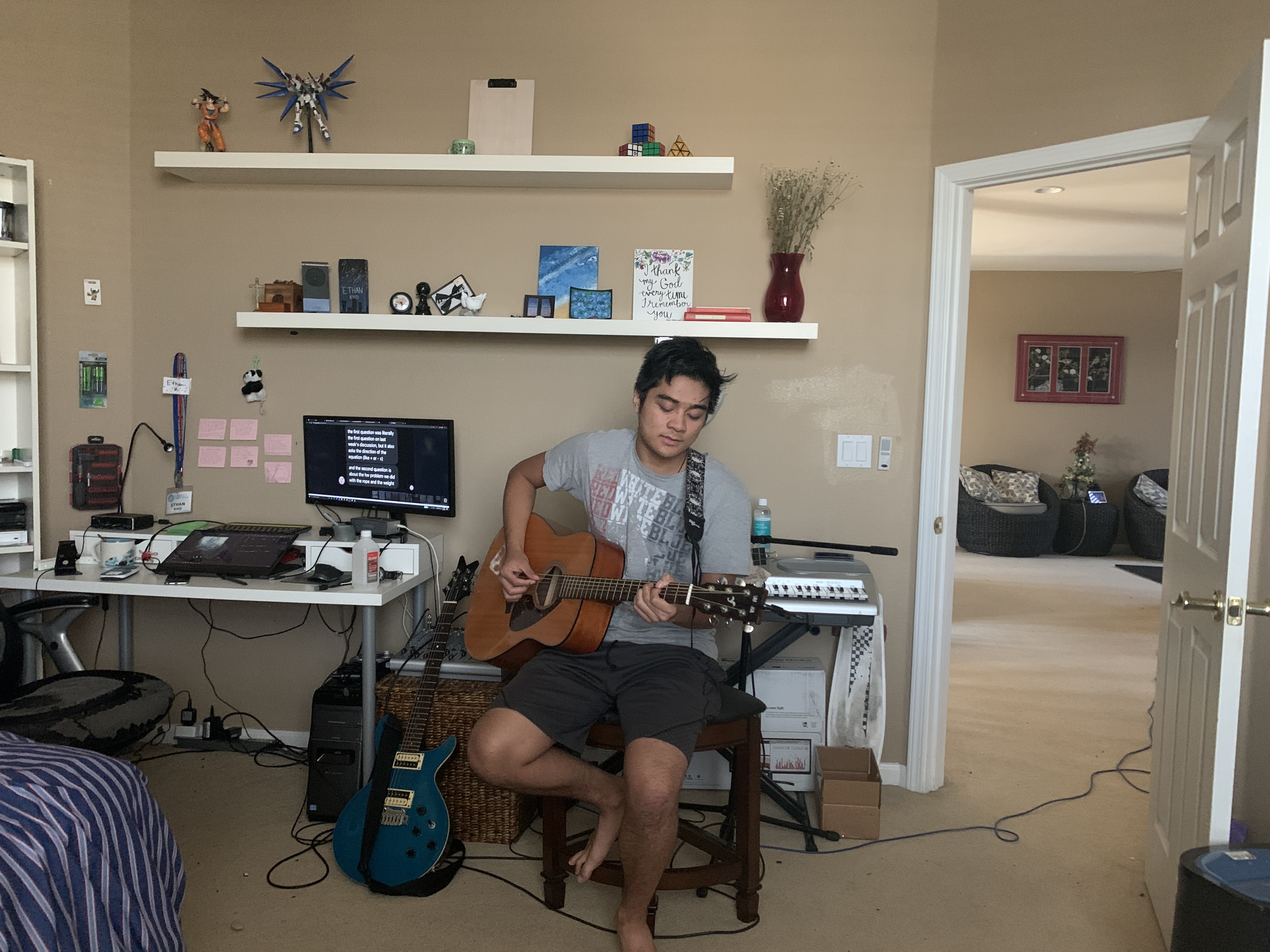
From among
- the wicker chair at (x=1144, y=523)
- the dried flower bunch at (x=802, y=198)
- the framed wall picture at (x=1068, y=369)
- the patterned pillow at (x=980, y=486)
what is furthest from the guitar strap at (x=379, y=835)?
the framed wall picture at (x=1068, y=369)

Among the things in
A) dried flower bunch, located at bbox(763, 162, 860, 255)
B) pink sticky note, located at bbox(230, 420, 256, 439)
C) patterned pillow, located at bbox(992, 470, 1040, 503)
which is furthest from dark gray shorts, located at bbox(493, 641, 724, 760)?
patterned pillow, located at bbox(992, 470, 1040, 503)

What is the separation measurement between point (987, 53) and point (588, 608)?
2.04m

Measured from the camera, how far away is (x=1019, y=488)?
804cm

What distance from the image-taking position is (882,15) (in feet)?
9.42

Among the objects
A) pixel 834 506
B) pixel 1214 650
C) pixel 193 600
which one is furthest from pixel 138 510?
pixel 1214 650

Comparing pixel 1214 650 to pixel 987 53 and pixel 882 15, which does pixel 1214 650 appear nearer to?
pixel 987 53

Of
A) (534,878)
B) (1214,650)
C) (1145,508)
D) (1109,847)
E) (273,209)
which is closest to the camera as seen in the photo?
(1214,650)

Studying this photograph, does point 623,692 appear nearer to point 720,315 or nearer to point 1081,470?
point 720,315

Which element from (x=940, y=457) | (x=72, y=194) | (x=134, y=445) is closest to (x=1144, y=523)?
(x=940, y=457)

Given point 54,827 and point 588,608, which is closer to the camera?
point 54,827

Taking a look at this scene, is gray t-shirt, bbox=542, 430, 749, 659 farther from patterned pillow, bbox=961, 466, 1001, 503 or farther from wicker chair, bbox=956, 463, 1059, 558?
patterned pillow, bbox=961, 466, 1001, 503

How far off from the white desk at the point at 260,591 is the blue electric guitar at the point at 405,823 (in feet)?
0.58

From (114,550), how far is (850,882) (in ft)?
7.90

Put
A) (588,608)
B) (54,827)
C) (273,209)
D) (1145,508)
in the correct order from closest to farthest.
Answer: (54,827)
(588,608)
(273,209)
(1145,508)
